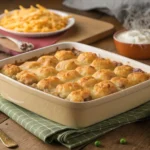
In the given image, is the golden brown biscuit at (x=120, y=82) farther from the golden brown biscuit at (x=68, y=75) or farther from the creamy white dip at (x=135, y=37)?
the creamy white dip at (x=135, y=37)

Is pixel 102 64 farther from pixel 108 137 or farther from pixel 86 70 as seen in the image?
pixel 108 137

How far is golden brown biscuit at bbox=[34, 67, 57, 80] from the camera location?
4.57ft

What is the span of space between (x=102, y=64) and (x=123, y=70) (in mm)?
79

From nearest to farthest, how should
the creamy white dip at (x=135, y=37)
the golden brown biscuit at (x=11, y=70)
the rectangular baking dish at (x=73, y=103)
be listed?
the rectangular baking dish at (x=73, y=103)
the golden brown biscuit at (x=11, y=70)
the creamy white dip at (x=135, y=37)

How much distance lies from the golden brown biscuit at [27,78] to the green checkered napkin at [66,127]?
83 millimetres

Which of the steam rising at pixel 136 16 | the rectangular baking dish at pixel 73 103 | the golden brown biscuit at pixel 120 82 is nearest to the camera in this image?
the rectangular baking dish at pixel 73 103

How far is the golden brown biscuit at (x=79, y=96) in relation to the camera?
1221 millimetres

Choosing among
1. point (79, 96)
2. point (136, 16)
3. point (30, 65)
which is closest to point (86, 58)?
point (30, 65)

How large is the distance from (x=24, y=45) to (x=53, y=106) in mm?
702

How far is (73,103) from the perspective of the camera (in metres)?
1.16

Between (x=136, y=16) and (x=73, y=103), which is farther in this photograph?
(x=136, y=16)

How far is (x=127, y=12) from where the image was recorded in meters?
2.21

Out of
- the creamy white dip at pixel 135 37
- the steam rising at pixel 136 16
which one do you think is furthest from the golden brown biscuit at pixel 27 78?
the steam rising at pixel 136 16

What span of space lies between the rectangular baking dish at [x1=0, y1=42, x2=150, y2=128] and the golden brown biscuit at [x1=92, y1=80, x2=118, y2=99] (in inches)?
1.6
